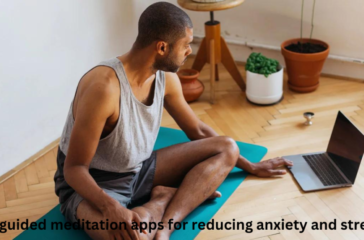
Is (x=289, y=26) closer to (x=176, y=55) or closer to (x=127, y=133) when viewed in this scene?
(x=176, y=55)

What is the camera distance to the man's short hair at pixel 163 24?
1.75 metres

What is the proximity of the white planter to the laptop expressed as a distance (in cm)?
60

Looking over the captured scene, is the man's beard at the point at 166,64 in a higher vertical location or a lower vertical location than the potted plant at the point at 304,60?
higher

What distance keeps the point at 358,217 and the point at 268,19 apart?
1.71 meters

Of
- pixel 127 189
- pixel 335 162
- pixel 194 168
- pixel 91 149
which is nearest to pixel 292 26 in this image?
pixel 335 162

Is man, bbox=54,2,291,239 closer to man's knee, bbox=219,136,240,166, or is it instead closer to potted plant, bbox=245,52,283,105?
man's knee, bbox=219,136,240,166

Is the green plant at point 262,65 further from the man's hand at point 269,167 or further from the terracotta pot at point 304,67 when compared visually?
the man's hand at point 269,167

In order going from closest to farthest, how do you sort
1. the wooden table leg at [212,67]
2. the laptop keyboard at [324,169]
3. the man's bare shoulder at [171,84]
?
the man's bare shoulder at [171,84]
the laptop keyboard at [324,169]
the wooden table leg at [212,67]

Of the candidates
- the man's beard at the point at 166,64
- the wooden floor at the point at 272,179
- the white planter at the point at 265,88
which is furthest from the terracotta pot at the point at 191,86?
the man's beard at the point at 166,64

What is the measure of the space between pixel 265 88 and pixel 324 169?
0.76 metres

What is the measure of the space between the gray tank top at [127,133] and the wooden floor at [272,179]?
1.39 feet

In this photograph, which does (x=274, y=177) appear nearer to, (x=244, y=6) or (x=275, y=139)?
(x=275, y=139)

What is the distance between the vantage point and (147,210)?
6.32ft

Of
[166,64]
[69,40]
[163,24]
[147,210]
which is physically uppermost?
[163,24]
